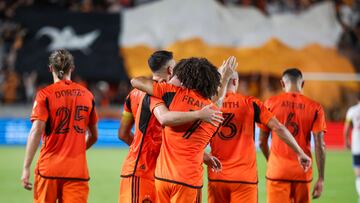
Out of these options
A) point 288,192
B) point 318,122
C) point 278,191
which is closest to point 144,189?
point 278,191

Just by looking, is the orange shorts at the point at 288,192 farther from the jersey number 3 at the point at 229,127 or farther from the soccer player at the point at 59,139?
the soccer player at the point at 59,139

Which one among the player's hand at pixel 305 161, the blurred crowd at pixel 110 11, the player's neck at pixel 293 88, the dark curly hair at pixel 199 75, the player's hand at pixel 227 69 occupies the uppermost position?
the blurred crowd at pixel 110 11

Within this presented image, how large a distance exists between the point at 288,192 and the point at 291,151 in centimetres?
49

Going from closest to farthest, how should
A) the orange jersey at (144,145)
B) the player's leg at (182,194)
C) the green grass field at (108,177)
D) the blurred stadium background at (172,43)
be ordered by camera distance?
the player's leg at (182,194) < the orange jersey at (144,145) < the green grass field at (108,177) < the blurred stadium background at (172,43)

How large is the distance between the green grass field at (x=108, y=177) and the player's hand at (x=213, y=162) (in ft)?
18.0

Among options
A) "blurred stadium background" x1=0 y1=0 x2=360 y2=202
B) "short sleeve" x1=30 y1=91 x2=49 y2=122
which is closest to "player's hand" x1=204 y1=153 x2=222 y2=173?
"short sleeve" x1=30 y1=91 x2=49 y2=122

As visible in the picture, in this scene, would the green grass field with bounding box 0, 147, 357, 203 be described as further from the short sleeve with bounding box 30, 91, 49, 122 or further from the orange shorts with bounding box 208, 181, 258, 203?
the short sleeve with bounding box 30, 91, 49, 122

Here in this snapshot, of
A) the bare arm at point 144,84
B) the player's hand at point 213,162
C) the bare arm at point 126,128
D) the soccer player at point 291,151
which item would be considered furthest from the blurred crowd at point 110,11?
the bare arm at point 144,84

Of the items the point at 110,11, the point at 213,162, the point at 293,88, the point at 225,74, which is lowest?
the point at 213,162

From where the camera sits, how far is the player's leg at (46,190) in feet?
22.6

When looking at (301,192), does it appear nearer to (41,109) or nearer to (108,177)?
(41,109)

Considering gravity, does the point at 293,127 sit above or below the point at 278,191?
above

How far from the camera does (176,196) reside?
5.98m

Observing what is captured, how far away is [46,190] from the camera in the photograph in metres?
6.89
